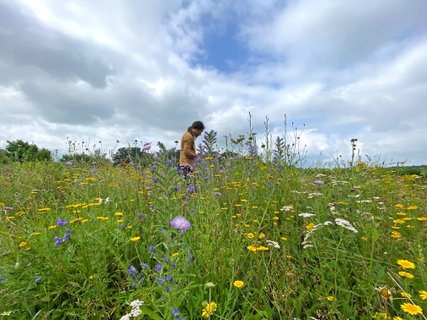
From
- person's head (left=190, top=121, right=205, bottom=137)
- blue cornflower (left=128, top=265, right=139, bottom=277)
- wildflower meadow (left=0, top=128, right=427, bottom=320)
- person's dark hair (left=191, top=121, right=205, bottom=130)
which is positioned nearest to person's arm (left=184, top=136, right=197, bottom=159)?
person's head (left=190, top=121, right=205, bottom=137)

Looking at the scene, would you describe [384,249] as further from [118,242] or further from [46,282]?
[46,282]

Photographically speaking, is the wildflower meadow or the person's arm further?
the person's arm

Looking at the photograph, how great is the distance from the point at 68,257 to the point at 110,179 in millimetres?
2834

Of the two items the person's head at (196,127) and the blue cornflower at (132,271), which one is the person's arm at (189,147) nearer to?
the person's head at (196,127)

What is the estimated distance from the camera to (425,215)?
8.94ft

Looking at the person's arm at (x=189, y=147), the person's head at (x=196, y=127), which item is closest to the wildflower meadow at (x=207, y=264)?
the person's arm at (x=189, y=147)

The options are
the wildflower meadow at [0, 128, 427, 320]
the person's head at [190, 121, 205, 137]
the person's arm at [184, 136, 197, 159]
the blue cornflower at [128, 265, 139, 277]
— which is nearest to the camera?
the wildflower meadow at [0, 128, 427, 320]

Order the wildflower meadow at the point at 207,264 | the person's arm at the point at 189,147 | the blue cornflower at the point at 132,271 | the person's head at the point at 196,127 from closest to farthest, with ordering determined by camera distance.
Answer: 1. the wildflower meadow at the point at 207,264
2. the blue cornflower at the point at 132,271
3. the person's arm at the point at 189,147
4. the person's head at the point at 196,127

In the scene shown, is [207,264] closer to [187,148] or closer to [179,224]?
[179,224]

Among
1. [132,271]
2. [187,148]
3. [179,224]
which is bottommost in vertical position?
[132,271]

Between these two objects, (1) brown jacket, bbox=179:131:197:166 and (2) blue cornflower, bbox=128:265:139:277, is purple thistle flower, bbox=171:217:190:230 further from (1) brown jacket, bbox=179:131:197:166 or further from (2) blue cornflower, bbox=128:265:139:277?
(1) brown jacket, bbox=179:131:197:166

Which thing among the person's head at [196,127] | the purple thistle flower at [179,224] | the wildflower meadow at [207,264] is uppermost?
the person's head at [196,127]

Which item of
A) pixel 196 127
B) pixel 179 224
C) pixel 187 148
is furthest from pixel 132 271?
pixel 196 127

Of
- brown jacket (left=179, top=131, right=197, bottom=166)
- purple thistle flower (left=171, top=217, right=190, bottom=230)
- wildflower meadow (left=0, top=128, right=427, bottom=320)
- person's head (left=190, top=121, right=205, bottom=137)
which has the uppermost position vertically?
person's head (left=190, top=121, right=205, bottom=137)
